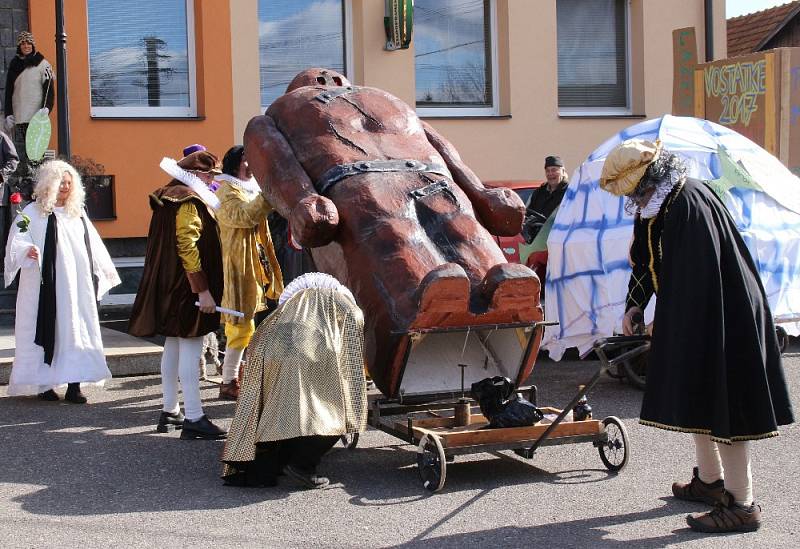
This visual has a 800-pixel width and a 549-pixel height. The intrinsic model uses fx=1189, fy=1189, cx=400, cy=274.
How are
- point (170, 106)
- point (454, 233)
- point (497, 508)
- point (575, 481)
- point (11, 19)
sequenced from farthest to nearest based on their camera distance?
point (170, 106), point (11, 19), point (454, 233), point (575, 481), point (497, 508)

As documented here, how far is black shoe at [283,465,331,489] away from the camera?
5.85 m

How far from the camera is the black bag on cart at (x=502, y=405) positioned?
598 cm

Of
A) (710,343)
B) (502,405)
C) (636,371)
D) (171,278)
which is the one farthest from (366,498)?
(636,371)

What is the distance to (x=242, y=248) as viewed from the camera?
786cm

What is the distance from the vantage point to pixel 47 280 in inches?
336

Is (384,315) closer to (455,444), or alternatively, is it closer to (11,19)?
(455,444)

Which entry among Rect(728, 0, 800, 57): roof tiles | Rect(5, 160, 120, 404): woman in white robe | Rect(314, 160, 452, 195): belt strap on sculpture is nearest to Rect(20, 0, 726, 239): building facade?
Rect(5, 160, 120, 404): woman in white robe

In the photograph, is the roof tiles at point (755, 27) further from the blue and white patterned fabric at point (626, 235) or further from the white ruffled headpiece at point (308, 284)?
the white ruffled headpiece at point (308, 284)

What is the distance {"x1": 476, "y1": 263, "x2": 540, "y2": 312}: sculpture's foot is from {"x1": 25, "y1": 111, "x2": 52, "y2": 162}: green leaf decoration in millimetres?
7516

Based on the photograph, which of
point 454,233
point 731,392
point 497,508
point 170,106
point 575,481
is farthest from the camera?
point 170,106

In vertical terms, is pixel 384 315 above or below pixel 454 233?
below

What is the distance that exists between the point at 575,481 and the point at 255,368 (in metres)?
1.70

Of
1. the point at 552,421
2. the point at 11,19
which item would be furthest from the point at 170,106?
the point at 552,421

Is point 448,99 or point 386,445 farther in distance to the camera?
point 448,99
